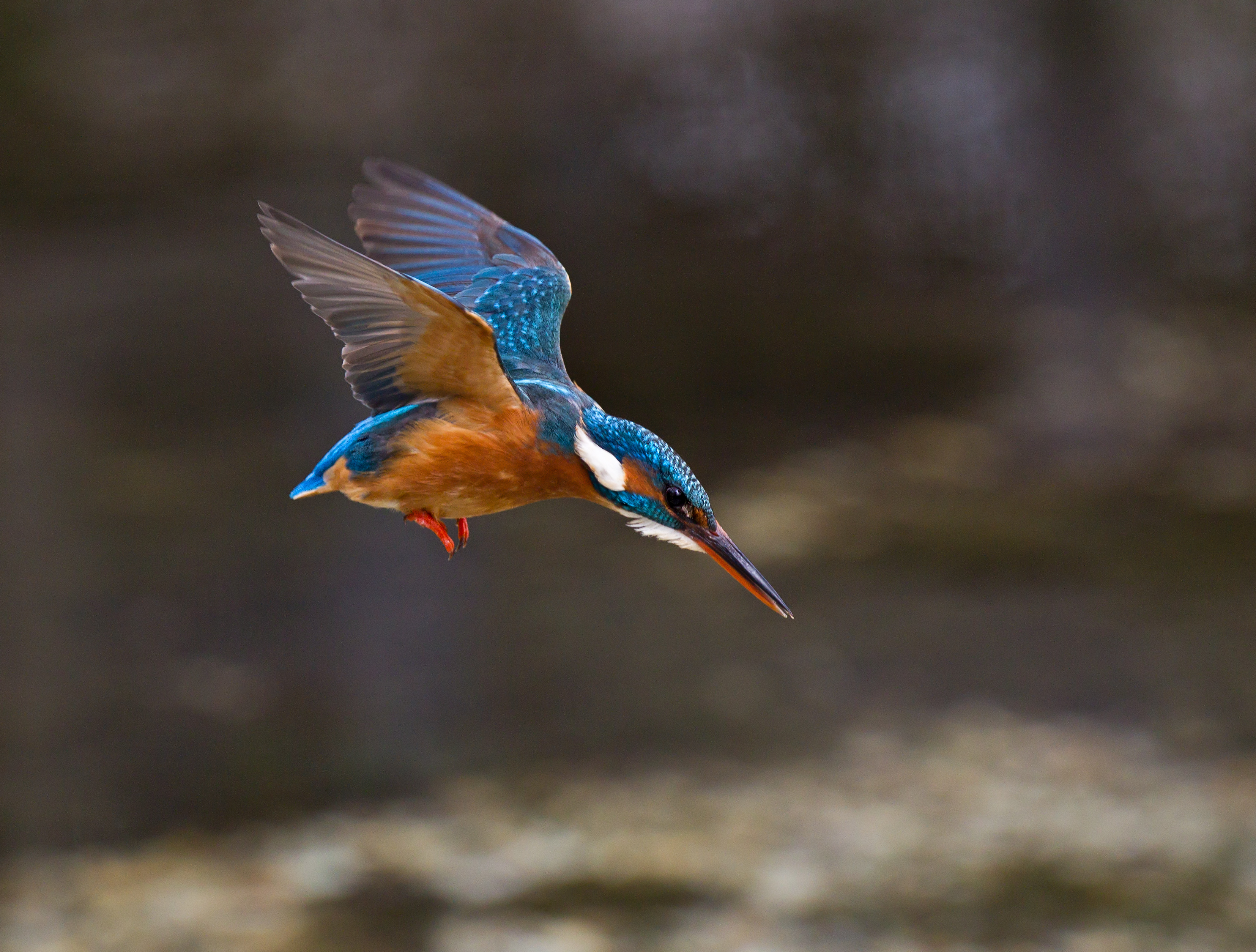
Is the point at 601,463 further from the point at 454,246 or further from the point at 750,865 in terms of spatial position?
the point at 750,865

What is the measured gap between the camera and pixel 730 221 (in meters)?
5.58

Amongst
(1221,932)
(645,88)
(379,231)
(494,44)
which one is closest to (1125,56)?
(645,88)

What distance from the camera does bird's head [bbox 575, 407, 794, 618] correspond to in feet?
2.77

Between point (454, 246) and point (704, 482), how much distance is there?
3.76 metres

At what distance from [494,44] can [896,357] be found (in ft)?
6.63

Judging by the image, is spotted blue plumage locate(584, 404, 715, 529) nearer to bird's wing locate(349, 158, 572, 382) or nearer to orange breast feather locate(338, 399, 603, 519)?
orange breast feather locate(338, 399, 603, 519)

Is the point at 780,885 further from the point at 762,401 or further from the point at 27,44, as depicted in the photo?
the point at 27,44

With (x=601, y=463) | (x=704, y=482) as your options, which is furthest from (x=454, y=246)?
(x=704, y=482)

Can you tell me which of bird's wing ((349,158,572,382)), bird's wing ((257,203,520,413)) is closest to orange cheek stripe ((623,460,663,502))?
bird's wing ((257,203,520,413))

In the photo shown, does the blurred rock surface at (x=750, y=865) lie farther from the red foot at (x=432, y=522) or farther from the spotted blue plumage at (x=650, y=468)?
the spotted blue plumage at (x=650, y=468)

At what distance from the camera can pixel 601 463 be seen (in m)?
0.87

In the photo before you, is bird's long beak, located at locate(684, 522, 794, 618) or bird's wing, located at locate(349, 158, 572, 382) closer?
bird's long beak, located at locate(684, 522, 794, 618)

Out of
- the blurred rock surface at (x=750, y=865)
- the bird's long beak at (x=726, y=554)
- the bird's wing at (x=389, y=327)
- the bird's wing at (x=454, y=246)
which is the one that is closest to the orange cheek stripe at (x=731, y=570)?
the bird's long beak at (x=726, y=554)

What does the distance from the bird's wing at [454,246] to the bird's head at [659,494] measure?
1.04 feet
